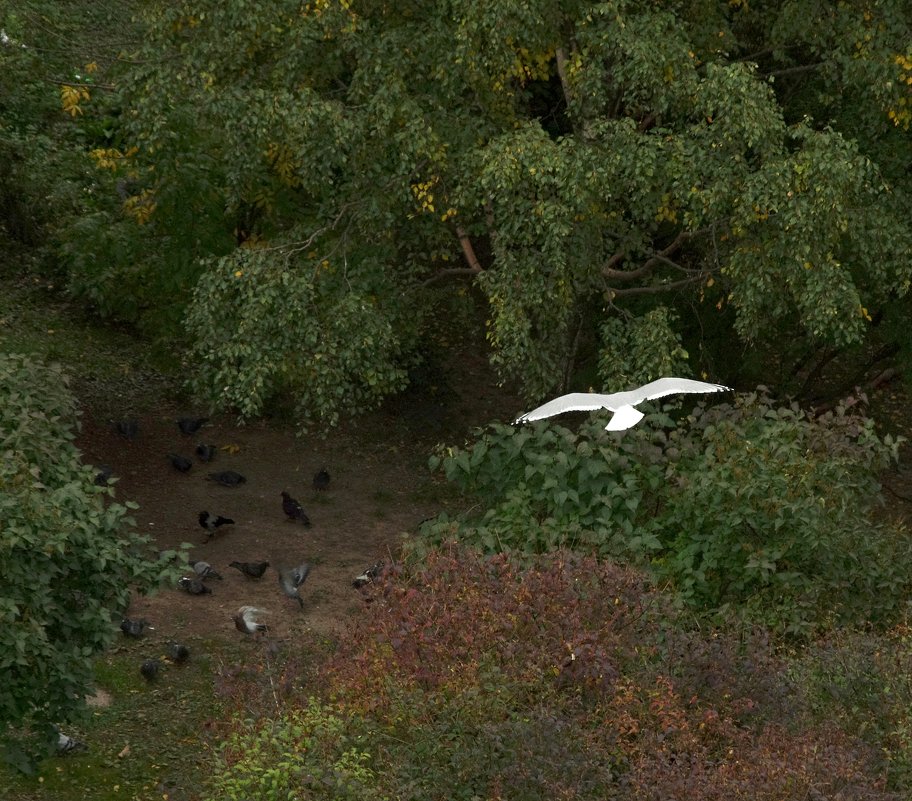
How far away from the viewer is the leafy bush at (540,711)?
6.47 meters

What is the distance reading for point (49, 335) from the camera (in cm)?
1772

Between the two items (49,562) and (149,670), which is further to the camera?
(149,670)

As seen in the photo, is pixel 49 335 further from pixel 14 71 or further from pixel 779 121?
pixel 779 121

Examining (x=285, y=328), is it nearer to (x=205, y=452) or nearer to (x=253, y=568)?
(x=253, y=568)

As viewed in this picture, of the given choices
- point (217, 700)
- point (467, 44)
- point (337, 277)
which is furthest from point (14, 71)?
point (217, 700)

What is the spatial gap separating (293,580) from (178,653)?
1.58m

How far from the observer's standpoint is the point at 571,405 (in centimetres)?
1076

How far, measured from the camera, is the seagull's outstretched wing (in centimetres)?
1055

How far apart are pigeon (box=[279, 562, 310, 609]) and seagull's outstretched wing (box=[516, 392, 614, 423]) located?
292 cm

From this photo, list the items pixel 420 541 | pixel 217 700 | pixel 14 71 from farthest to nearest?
pixel 14 71
pixel 217 700
pixel 420 541

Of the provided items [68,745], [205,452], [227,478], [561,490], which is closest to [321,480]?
[227,478]

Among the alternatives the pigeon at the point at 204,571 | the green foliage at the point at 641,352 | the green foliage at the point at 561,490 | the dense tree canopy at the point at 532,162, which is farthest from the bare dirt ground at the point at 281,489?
the green foliage at the point at 641,352

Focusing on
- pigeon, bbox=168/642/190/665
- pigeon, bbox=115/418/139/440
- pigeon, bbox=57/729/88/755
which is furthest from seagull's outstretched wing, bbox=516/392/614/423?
pigeon, bbox=115/418/139/440

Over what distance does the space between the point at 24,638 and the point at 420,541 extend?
11.4ft
